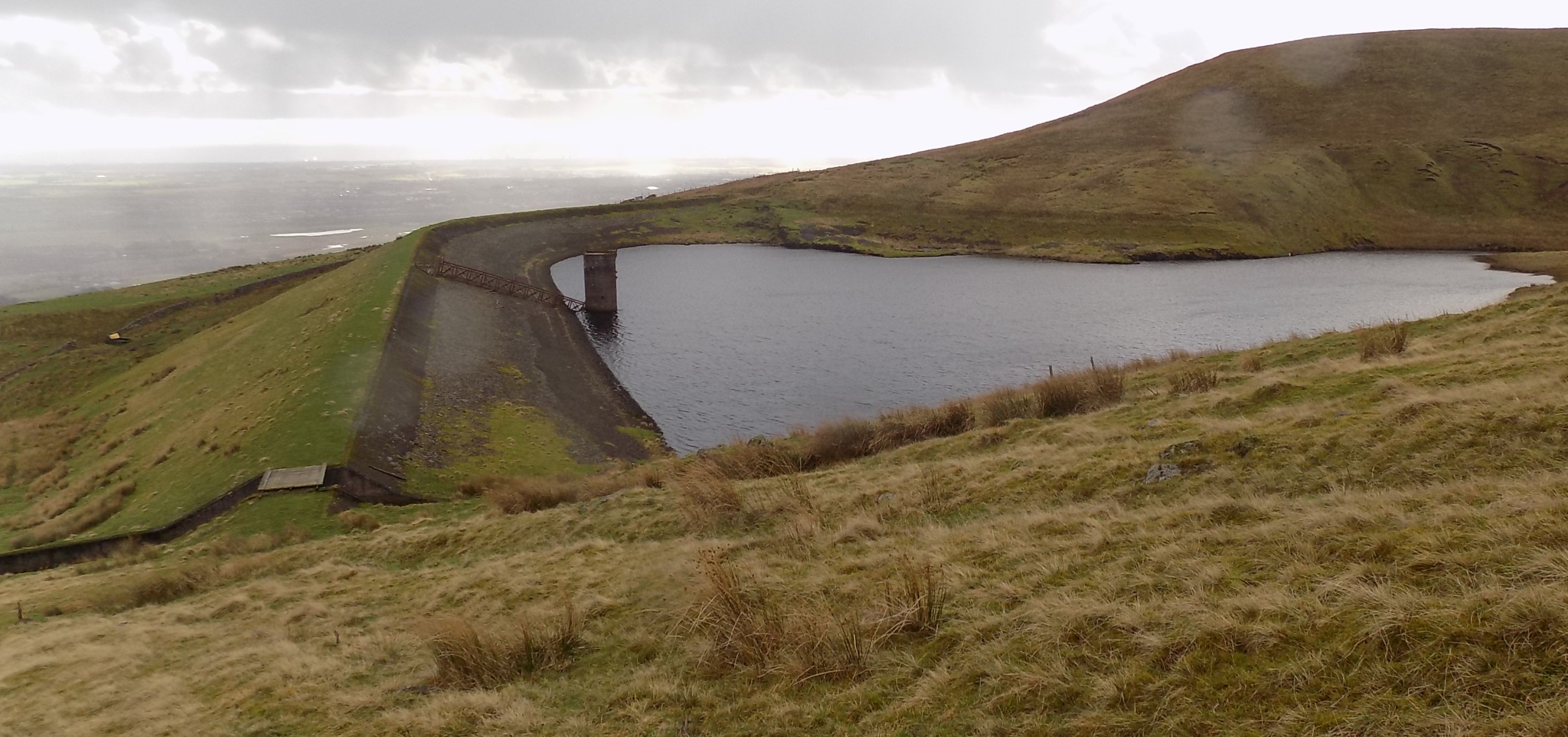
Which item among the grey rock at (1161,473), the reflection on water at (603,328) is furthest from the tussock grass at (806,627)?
the reflection on water at (603,328)

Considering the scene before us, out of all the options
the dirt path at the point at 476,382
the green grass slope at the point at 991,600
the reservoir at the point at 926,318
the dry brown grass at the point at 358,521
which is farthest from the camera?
the reservoir at the point at 926,318

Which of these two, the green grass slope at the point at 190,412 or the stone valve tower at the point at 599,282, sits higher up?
the stone valve tower at the point at 599,282

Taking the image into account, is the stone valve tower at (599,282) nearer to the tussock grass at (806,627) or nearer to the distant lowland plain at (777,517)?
the distant lowland plain at (777,517)

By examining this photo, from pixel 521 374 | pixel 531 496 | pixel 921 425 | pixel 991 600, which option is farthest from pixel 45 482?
pixel 991 600

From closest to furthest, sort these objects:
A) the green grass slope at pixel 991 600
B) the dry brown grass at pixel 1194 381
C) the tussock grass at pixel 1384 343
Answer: the green grass slope at pixel 991 600 → the tussock grass at pixel 1384 343 → the dry brown grass at pixel 1194 381

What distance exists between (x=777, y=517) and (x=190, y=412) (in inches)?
1335

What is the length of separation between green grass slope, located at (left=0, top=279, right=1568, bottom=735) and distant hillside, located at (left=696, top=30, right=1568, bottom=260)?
85.9 m

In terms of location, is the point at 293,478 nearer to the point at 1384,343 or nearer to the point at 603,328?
the point at 1384,343

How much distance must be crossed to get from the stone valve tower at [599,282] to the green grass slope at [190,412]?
15127 millimetres

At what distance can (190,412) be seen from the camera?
3541 cm

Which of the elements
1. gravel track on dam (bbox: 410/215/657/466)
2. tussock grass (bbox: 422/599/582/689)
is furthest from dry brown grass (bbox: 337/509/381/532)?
tussock grass (bbox: 422/599/582/689)

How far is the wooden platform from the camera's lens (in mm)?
24609

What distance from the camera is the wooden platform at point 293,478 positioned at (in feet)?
80.7

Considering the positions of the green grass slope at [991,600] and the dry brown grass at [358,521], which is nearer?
the green grass slope at [991,600]
